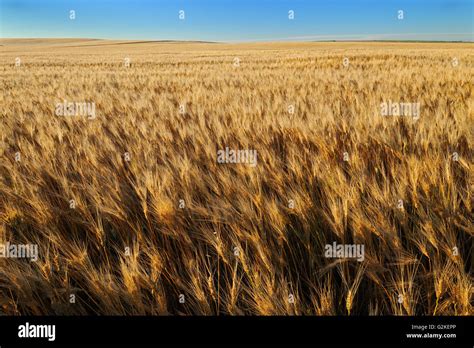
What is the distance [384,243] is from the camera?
1523 millimetres


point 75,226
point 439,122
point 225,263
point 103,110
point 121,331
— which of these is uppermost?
point 103,110

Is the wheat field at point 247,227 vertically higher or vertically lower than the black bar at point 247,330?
higher

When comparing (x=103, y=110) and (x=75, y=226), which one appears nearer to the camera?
(x=75, y=226)

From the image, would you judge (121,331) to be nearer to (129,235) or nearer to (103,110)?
(129,235)

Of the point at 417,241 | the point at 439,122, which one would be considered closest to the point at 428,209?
the point at 417,241

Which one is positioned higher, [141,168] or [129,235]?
[141,168]

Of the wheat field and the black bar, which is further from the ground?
the wheat field

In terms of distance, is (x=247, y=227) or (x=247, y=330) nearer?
(x=247, y=330)

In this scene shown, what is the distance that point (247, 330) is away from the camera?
4.26 ft

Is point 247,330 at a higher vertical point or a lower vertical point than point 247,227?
lower

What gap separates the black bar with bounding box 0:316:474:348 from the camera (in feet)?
4.13

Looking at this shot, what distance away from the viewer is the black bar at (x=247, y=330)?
4.13 ft

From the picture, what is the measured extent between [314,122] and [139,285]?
2153 mm

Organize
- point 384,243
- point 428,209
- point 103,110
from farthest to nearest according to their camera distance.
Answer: point 103,110, point 428,209, point 384,243
